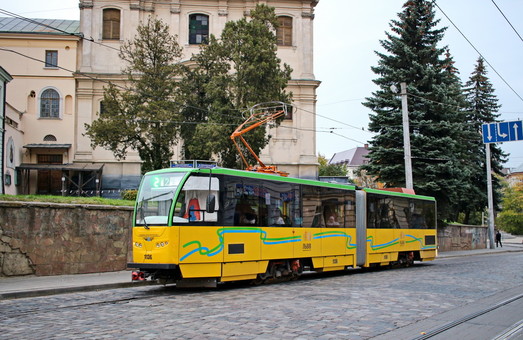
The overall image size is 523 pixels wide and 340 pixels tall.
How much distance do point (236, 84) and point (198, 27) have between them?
2036 cm

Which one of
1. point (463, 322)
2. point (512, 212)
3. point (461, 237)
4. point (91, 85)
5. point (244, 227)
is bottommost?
point (463, 322)

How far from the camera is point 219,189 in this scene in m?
14.6

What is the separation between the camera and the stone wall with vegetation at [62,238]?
51.2 feet

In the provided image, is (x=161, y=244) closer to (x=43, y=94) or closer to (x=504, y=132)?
(x=504, y=132)

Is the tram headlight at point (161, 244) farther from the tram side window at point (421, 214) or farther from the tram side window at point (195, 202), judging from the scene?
the tram side window at point (421, 214)

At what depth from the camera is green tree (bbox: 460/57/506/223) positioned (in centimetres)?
4839

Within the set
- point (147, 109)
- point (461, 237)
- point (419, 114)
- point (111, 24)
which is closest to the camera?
point (147, 109)

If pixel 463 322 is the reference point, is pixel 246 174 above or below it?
above

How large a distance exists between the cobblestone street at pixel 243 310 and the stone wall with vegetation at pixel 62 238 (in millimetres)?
3209

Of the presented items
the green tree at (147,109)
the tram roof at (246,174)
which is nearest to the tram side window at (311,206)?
the tram roof at (246,174)

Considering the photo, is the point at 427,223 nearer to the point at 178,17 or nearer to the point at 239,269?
the point at 239,269

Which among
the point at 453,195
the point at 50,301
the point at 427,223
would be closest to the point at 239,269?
the point at 50,301

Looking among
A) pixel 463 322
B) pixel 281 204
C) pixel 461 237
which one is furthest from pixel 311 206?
pixel 461 237

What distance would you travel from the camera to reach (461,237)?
141 ft
